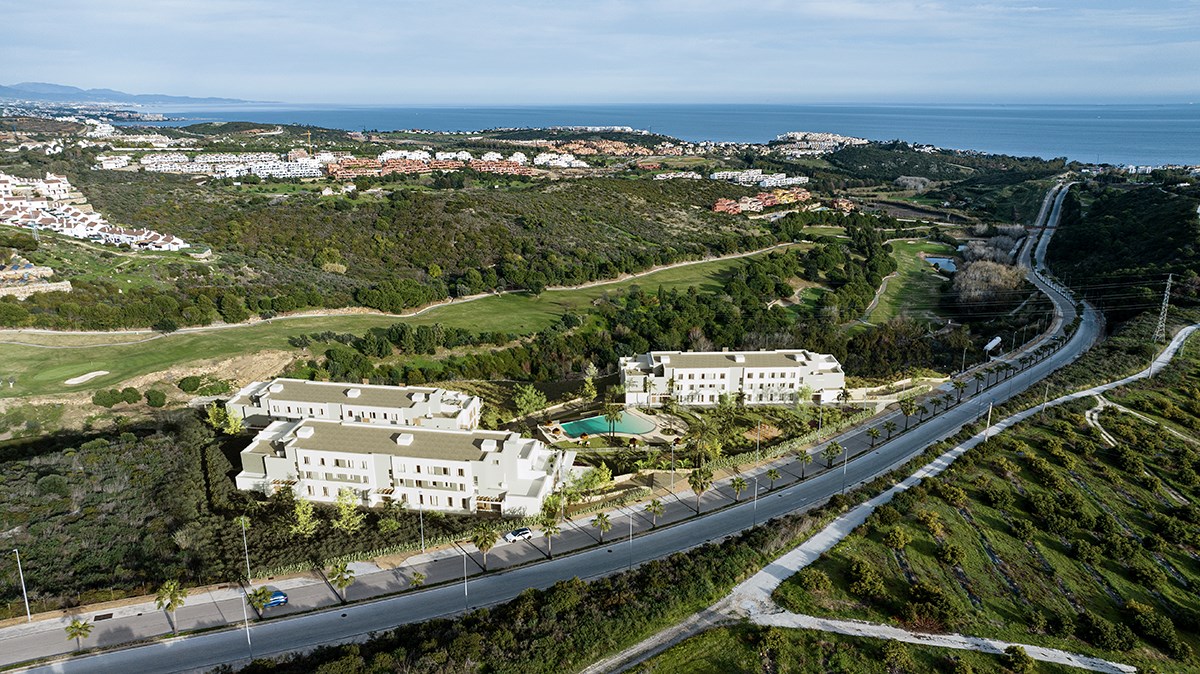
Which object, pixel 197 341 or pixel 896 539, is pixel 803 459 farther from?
pixel 197 341

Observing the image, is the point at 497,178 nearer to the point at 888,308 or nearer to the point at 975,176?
the point at 888,308

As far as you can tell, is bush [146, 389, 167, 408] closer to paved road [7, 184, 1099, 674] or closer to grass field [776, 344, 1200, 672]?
paved road [7, 184, 1099, 674]

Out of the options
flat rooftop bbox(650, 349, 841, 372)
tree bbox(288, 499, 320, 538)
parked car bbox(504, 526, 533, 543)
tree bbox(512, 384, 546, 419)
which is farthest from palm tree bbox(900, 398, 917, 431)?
tree bbox(288, 499, 320, 538)

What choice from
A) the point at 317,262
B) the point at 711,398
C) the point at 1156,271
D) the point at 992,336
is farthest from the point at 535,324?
the point at 1156,271

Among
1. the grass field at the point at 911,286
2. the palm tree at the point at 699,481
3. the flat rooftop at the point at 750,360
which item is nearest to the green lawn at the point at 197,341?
the flat rooftop at the point at 750,360

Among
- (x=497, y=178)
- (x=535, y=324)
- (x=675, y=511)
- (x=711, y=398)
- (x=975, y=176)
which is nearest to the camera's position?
(x=675, y=511)

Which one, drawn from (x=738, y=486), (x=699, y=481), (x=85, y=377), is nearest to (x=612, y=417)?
(x=699, y=481)

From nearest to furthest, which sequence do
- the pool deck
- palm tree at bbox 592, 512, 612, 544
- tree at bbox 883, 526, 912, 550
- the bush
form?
tree at bbox 883, 526, 912, 550 < palm tree at bbox 592, 512, 612, 544 < the pool deck < the bush
